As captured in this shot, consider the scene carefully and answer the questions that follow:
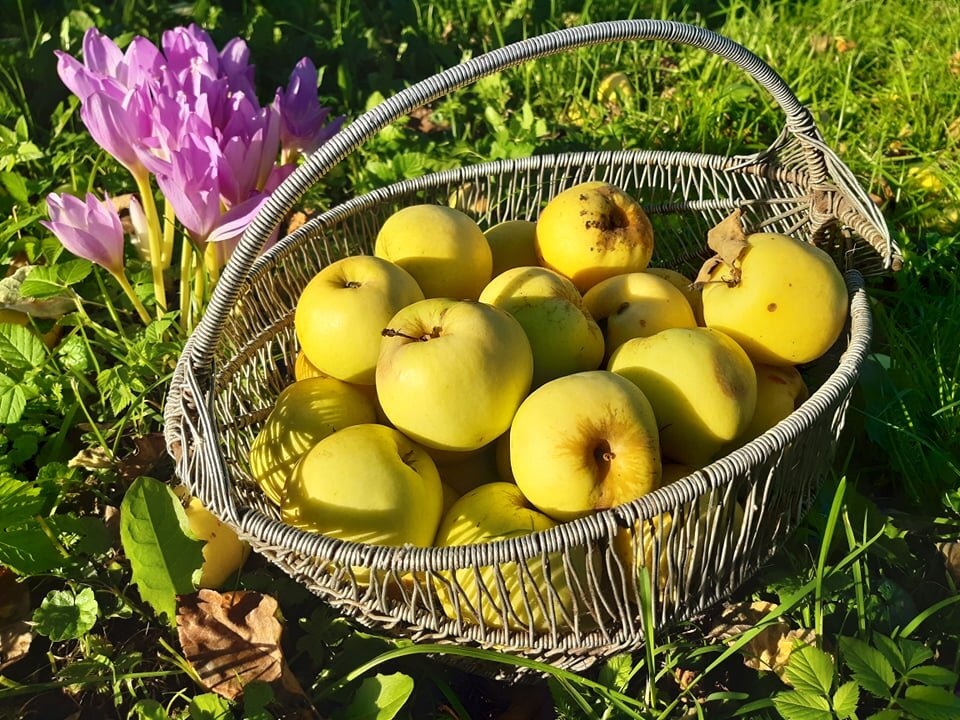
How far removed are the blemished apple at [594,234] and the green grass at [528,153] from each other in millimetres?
629

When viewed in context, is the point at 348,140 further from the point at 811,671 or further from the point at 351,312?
the point at 811,671

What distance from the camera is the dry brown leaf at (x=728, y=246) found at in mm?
1600

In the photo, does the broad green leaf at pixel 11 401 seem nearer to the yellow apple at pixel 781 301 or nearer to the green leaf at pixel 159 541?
the green leaf at pixel 159 541

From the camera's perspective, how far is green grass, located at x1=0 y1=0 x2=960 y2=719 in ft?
4.76

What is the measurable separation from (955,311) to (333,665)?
5.49 ft

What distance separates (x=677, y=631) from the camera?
1555 mm

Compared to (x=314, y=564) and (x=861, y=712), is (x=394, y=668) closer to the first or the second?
(x=314, y=564)

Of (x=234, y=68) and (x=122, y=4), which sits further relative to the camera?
(x=122, y=4)

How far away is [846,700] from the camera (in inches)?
47.3

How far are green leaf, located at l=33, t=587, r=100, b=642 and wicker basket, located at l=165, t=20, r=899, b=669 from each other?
0.33m

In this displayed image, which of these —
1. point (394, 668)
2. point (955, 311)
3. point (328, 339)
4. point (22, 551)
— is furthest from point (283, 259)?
point (955, 311)

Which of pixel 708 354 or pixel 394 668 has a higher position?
pixel 708 354

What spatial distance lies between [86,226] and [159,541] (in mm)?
722

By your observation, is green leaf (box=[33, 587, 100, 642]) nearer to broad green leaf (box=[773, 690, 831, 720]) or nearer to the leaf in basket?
the leaf in basket
